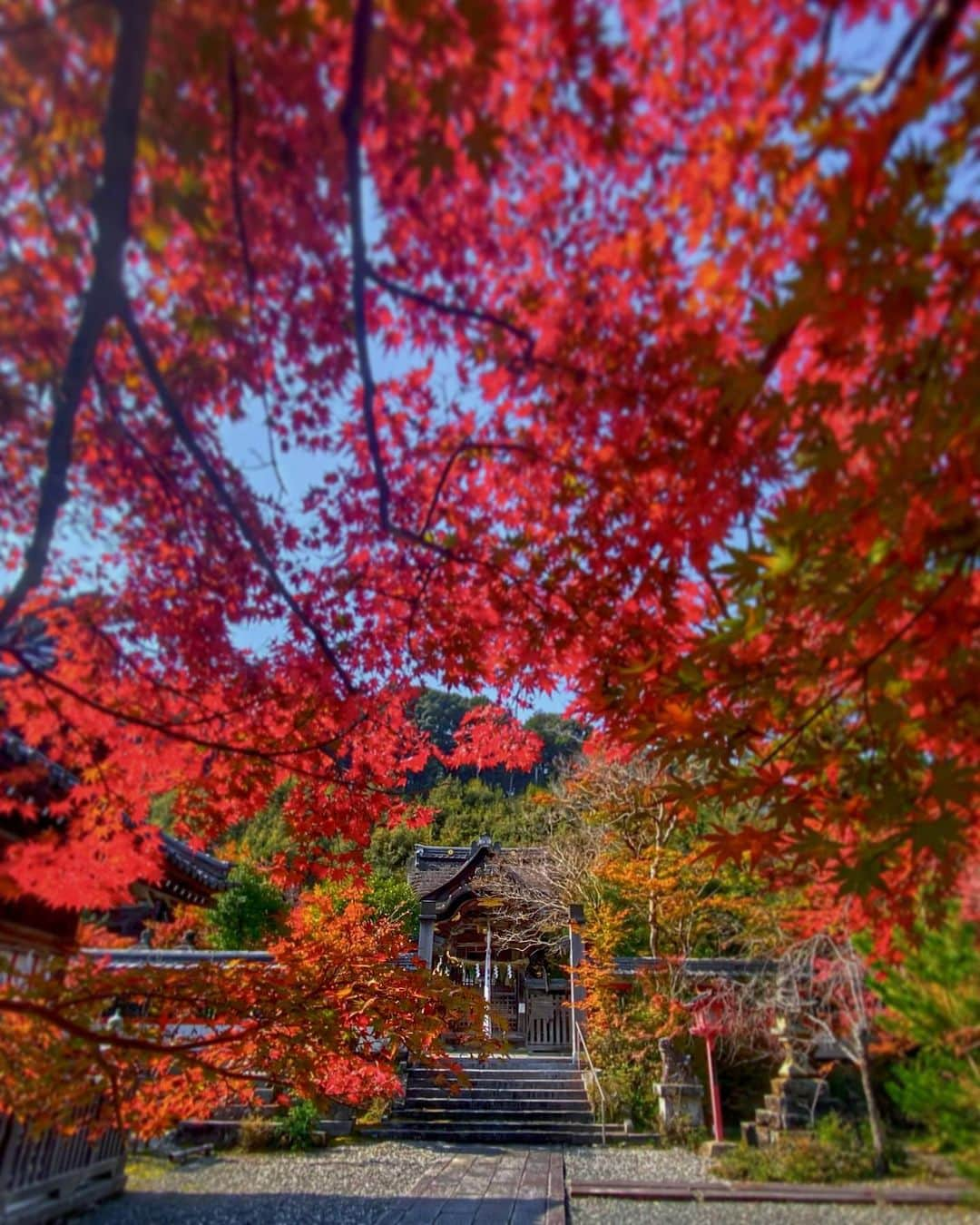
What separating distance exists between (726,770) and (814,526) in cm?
82

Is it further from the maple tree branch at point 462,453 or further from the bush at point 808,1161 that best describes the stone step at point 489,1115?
the maple tree branch at point 462,453

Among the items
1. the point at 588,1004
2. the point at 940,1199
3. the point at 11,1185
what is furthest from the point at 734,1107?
the point at 11,1185

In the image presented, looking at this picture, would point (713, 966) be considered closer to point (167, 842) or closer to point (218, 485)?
point (167, 842)

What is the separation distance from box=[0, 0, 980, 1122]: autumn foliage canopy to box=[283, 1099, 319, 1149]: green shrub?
240 inches

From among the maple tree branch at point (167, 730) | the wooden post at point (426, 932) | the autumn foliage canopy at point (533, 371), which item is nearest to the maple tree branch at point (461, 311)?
the autumn foliage canopy at point (533, 371)

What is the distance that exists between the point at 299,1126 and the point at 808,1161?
4.94 metres

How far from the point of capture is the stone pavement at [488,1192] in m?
4.98

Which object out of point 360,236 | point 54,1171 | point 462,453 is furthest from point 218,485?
point 54,1171

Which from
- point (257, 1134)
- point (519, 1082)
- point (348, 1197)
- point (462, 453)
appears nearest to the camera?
point (462, 453)

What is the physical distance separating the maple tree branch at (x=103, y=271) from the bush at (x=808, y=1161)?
7.83m

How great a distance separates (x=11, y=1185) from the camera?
14.0 ft

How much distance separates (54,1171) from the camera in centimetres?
473

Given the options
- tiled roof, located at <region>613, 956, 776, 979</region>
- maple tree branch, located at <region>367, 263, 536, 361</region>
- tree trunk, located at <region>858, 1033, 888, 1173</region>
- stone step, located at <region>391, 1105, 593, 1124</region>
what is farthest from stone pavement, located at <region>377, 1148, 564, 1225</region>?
maple tree branch, located at <region>367, 263, 536, 361</region>

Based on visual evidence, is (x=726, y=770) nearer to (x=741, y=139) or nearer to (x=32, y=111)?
(x=741, y=139)
